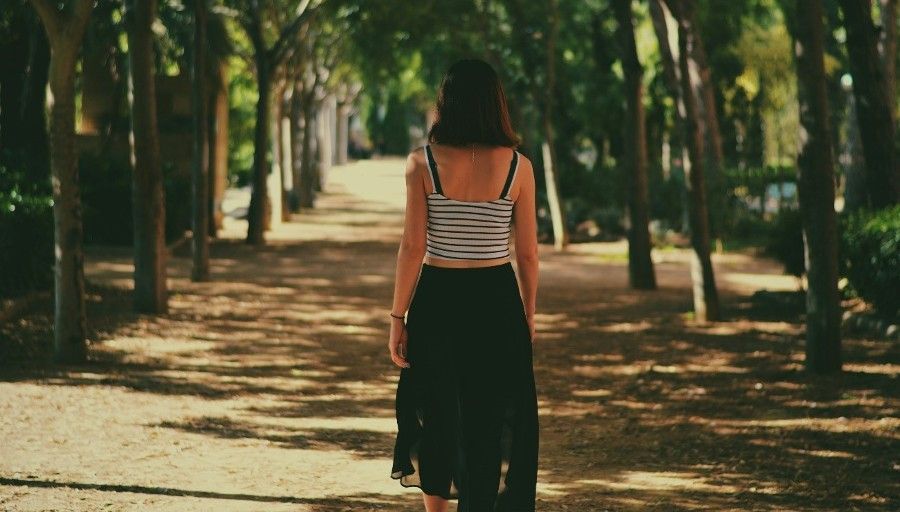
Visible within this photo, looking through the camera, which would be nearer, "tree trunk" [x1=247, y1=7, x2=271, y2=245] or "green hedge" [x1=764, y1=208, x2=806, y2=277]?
"green hedge" [x1=764, y1=208, x2=806, y2=277]

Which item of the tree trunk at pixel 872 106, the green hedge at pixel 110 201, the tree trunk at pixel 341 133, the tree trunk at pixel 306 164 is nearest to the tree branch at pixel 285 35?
the green hedge at pixel 110 201

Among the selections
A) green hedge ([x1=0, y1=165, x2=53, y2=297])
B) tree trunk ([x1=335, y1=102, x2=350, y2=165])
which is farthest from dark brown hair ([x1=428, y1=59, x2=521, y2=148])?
tree trunk ([x1=335, y1=102, x2=350, y2=165])

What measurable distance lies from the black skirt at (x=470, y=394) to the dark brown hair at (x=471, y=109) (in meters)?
0.49

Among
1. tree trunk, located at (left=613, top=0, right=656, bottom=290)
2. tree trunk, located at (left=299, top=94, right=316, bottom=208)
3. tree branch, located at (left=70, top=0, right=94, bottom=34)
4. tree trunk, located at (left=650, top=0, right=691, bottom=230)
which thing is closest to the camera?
tree branch, located at (left=70, top=0, right=94, bottom=34)

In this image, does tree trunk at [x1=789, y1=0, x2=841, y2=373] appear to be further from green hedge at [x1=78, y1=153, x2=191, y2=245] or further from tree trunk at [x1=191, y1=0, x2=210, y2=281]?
green hedge at [x1=78, y1=153, x2=191, y2=245]

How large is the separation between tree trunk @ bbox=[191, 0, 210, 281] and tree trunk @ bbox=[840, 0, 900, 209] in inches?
332

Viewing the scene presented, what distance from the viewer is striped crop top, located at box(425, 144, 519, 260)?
514 cm

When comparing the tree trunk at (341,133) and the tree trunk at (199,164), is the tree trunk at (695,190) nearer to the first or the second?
the tree trunk at (199,164)

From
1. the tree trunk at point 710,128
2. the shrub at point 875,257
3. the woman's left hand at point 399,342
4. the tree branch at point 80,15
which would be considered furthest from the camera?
the tree trunk at point 710,128

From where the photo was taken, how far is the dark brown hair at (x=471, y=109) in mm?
5039

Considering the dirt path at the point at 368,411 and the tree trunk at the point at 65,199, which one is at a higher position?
the tree trunk at the point at 65,199

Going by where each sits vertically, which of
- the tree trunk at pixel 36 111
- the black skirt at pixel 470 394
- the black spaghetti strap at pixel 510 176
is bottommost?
the black skirt at pixel 470 394

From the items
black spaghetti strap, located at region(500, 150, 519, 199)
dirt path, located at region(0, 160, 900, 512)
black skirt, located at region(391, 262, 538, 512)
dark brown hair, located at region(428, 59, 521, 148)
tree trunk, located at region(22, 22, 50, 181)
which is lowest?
dirt path, located at region(0, 160, 900, 512)

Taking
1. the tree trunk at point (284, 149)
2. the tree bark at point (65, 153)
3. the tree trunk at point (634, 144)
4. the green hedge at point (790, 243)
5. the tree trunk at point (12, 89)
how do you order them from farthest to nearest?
the tree trunk at point (284, 149), the tree trunk at point (12, 89), the tree trunk at point (634, 144), the green hedge at point (790, 243), the tree bark at point (65, 153)
